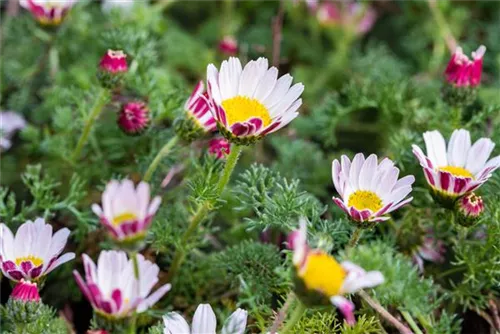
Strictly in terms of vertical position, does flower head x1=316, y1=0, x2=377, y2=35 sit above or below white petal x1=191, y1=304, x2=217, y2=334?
above

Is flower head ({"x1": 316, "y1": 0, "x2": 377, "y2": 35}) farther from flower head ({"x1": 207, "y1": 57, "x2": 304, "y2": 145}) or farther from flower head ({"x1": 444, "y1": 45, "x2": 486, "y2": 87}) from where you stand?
flower head ({"x1": 207, "y1": 57, "x2": 304, "y2": 145})

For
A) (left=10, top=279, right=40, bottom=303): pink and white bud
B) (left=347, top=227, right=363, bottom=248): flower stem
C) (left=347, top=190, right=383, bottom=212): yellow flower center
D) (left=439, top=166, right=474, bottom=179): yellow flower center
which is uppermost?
(left=347, top=190, right=383, bottom=212): yellow flower center

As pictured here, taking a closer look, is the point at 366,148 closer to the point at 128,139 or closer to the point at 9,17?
the point at 128,139

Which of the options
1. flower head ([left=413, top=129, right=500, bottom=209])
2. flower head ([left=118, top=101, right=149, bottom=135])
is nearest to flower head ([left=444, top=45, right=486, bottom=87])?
flower head ([left=413, top=129, right=500, bottom=209])

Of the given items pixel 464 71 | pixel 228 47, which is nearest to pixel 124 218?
pixel 464 71

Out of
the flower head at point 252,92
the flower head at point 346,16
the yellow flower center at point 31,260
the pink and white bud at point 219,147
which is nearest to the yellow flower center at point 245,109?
the flower head at point 252,92

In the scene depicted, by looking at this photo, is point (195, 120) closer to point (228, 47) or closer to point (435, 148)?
point (435, 148)

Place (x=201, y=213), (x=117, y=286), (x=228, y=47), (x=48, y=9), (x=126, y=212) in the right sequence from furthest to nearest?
1. (x=228, y=47)
2. (x=48, y=9)
3. (x=201, y=213)
4. (x=117, y=286)
5. (x=126, y=212)

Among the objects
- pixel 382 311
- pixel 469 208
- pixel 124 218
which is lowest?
pixel 382 311
